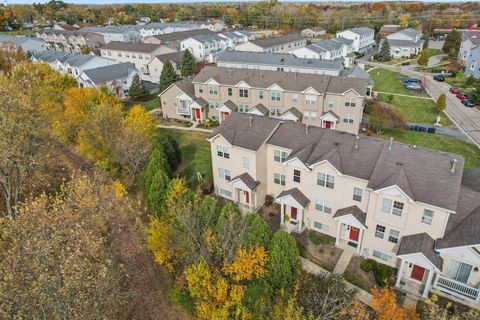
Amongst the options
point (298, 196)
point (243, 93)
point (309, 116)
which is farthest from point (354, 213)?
point (243, 93)

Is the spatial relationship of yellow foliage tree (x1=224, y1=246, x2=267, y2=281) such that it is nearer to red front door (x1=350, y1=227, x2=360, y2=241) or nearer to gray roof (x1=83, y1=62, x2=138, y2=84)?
red front door (x1=350, y1=227, x2=360, y2=241)

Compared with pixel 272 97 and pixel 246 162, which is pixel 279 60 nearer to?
pixel 272 97

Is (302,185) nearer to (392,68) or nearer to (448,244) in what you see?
(448,244)

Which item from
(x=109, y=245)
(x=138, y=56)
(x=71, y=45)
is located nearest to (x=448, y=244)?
(x=109, y=245)

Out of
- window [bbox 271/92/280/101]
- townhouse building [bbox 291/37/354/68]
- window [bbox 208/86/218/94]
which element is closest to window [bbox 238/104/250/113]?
window [bbox 271/92/280/101]

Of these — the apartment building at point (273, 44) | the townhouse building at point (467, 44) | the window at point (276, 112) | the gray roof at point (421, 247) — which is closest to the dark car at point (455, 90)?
the townhouse building at point (467, 44)

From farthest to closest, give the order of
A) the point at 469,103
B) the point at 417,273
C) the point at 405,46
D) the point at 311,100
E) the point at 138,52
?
1. the point at 405,46
2. the point at 138,52
3. the point at 469,103
4. the point at 311,100
5. the point at 417,273
